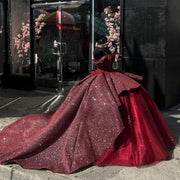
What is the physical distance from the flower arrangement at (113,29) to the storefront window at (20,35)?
8.37 feet

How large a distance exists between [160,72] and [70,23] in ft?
8.42

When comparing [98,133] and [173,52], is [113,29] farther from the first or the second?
[98,133]

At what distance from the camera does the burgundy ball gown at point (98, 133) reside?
3.62m

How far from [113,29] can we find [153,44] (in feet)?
3.55

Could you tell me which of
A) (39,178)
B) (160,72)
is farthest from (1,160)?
(160,72)

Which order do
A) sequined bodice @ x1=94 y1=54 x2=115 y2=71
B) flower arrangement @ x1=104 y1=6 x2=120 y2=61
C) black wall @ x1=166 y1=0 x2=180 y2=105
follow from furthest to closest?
1. flower arrangement @ x1=104 y1=6 x2=120 y2=61
2. black wall @ x1=166 y1=0 x2=180 y2=105
3. sequined bodice @ x1=94 y1=54 x2=115 y2=71

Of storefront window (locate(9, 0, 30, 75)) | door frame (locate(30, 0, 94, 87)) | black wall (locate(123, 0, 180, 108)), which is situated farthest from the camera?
storefront window (locate(9, 0, 30, 75))

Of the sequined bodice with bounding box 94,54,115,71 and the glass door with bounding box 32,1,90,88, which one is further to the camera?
the glass door with bounding box 32,1,90,88

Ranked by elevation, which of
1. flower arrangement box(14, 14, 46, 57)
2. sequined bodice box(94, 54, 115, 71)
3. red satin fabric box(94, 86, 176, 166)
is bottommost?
red satin fabric box(94, 86, 176, 166)

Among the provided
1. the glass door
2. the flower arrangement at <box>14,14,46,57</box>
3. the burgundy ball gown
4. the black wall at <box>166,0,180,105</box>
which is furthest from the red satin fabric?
the flower arrangement at <box>14,14,46,57</box>

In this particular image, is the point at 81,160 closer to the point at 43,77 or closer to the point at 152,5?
the point at 152,5

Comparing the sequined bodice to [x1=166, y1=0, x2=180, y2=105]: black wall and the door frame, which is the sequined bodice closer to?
[x1=166, y1=0, x2=180, y2=105]: black wall

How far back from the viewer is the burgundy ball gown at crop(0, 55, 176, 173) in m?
3.62

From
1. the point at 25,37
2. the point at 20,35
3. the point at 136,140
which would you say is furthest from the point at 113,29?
the point at 136,140
